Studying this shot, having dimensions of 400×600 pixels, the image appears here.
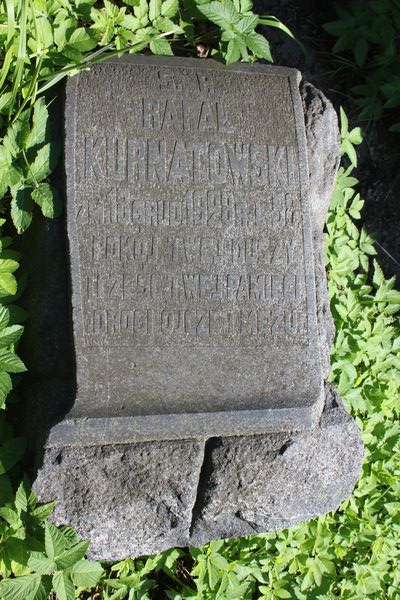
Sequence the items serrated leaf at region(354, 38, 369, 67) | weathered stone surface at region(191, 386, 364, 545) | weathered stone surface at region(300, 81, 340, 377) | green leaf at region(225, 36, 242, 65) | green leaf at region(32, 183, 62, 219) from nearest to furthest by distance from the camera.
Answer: green leaf at region(32, 183, 62, 219), weathered stone surface at region(191, 386, 364, 545), green leaf at region(225, 36, 242, 65), weathered stone surface at region(300, 81, 340, 377), serrated leaf at region(354, 38, 369, 67)

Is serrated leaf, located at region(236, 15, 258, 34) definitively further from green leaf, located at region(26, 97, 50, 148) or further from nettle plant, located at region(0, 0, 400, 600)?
green leaf, located at region(26, 97, 50, 148)

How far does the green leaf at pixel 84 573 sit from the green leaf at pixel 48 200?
1082mm

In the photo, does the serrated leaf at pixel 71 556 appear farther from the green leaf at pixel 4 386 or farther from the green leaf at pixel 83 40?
the green leaf at pixel 83 40

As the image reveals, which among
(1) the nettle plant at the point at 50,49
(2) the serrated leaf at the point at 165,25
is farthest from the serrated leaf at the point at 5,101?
(2) the serrated leaf at the point at 165,25

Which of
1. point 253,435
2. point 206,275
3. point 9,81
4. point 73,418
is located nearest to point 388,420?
point 253,435

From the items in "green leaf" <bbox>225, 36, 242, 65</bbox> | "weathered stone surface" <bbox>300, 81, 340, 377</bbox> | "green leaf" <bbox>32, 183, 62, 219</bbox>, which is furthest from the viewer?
"weathered stone surface" <bbox>300, 81, 340, 377</bbox>

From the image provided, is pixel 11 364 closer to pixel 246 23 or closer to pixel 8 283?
pixel 8 283

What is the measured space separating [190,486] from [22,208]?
1040 mm

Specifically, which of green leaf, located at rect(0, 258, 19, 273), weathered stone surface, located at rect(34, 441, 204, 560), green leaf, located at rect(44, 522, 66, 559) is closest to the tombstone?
weathered stone surface, located at rect(34, 441, 204, 560)

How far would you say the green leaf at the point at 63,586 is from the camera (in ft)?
7.36

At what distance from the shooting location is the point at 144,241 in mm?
2359

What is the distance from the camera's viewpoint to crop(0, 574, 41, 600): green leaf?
2223 mm

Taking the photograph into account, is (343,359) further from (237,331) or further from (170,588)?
(170,588)

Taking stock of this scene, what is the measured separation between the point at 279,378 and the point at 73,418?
26.0 inches
